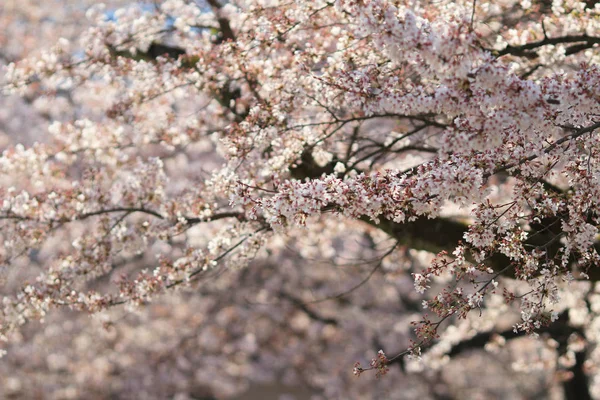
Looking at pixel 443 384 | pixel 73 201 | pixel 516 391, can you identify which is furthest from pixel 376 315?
pixel 73 201

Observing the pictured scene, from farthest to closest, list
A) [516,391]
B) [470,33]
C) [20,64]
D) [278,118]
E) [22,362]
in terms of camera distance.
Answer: [516,391], [22,362], [20,64], [278,118], [470,33]

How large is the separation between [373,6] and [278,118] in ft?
5.77

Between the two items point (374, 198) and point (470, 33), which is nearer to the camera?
point (470, 33)

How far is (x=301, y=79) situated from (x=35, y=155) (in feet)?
→ 10.2

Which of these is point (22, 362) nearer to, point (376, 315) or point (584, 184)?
point (376, 315)

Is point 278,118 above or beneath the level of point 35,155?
above

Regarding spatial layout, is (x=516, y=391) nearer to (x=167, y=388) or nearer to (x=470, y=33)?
(x=167, y=388)

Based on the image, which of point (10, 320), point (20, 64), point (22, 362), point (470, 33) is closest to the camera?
point (470, 33)

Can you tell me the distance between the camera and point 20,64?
6.59 metres

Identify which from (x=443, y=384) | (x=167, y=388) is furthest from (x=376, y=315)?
(x=167, y=388)

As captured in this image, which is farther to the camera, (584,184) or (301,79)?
(301,79)

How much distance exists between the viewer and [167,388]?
1711cm

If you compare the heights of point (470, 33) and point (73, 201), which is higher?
point (470, 33)

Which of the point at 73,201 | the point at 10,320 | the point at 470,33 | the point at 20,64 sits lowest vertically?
the point at 10,320
